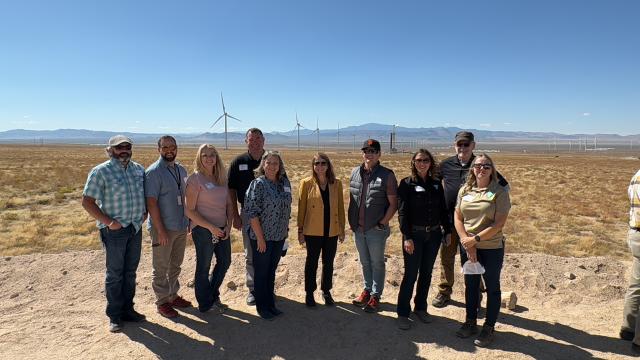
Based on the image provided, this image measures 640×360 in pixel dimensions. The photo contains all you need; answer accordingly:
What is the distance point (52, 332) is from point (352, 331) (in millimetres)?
3322

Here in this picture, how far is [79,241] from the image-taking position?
9305 mm

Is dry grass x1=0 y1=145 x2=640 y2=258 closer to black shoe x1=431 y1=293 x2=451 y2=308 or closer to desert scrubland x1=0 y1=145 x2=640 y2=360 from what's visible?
desert scrubland x1=0 y1=145 x2=640 y2=360

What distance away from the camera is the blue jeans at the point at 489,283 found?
12.9ft

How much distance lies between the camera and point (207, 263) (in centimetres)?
459

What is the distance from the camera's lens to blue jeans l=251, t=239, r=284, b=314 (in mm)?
4480

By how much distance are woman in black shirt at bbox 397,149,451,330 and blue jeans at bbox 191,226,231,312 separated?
83.2 inches

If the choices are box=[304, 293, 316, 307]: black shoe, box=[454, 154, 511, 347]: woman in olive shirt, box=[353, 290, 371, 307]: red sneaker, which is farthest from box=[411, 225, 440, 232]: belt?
box=[304, 293, 316, 307]: black shoe

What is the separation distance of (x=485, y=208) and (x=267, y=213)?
89.2 inches

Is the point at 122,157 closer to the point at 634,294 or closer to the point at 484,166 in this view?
the point at 484,166

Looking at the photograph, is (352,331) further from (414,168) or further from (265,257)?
(414,168)

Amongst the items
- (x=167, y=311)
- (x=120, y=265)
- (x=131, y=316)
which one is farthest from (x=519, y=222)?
(x=120, y=265)

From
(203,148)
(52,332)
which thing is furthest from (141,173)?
(52,332)

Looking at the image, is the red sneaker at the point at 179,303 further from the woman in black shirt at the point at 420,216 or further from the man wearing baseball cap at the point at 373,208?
the woman in black shirt at the point at 420,216

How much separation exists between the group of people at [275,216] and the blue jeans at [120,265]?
0.01 metres
